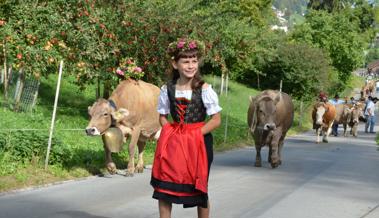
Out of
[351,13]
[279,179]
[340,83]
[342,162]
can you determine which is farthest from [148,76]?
[351,13]

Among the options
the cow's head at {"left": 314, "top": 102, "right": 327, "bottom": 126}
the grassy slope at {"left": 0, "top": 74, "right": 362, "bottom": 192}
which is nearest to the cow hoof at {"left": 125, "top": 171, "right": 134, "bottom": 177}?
the grassy slope at {"left": 0, "top": 74, "right": 362, "bottom": 192}

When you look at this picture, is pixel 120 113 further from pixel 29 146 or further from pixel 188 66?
pixel 188 66

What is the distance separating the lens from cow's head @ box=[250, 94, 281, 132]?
15.8 metres

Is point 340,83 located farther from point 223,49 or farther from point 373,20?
point 223,49

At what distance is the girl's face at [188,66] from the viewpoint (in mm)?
6543

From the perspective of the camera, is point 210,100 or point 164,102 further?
point 164,102

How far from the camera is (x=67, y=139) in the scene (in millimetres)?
15391

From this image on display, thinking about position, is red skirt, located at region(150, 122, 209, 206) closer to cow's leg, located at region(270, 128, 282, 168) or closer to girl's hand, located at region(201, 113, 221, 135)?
girl's hand, located at region(201, 113, 221, 135)

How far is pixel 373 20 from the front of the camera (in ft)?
236

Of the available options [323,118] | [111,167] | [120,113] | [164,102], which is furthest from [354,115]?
[164,102]

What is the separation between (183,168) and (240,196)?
4721mm

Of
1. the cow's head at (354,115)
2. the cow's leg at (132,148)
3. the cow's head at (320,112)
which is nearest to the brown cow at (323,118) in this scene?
the cow's head at (320,112)

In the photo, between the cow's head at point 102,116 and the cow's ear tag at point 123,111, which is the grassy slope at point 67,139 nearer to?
the cow's head at point 102,116

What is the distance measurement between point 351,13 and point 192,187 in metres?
65.1
